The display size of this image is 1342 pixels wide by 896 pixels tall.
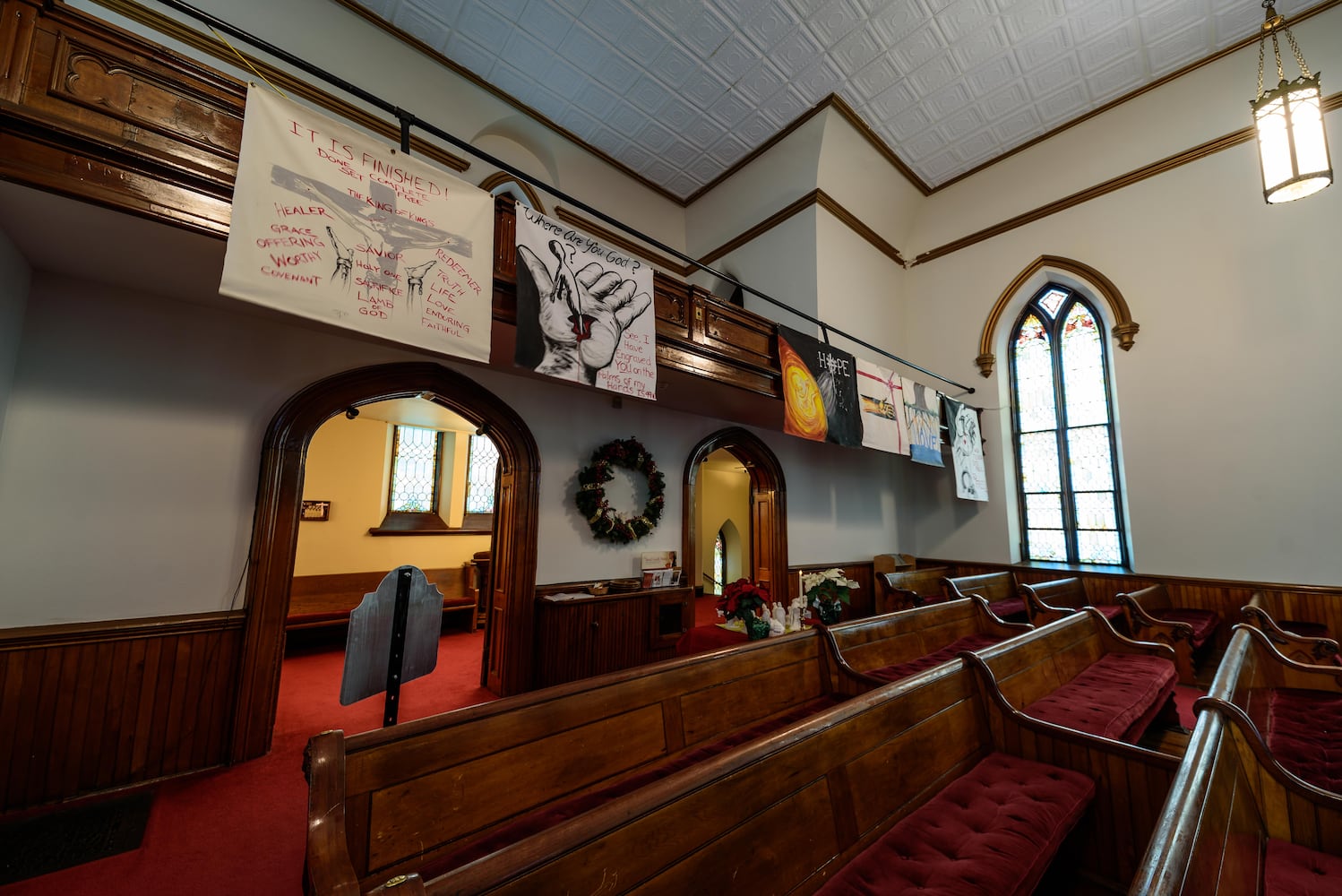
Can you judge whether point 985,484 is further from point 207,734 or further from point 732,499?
point 207,734

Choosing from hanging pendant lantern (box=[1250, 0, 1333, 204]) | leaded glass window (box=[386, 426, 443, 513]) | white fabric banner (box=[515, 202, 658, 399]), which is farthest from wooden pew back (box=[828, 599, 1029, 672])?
leaded glass window (box=[386, 426, 443, 513])

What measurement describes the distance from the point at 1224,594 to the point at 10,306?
907 cm

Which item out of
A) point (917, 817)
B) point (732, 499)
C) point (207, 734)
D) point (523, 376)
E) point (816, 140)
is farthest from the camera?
point (732, 499)

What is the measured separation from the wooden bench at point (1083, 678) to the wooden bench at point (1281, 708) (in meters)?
0.39

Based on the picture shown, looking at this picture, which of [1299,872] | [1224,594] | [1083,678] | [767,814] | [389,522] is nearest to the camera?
[767,814]

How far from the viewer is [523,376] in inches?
176

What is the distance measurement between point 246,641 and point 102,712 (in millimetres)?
631

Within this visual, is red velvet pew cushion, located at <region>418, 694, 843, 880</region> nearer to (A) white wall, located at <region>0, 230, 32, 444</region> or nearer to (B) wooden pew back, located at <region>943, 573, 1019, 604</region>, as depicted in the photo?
(A) white wall, located at <region>0, 230, 32, 444</region>

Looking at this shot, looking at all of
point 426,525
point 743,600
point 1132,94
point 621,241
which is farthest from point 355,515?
point 1132,94

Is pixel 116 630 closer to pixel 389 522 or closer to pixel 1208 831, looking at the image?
pixel 1208 831

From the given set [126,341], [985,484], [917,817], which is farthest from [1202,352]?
[126,341]

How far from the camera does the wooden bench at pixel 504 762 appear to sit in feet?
4.29

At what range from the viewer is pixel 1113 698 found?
2615 millimetres

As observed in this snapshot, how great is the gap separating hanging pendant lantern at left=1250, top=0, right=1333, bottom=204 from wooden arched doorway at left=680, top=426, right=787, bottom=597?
421cm
